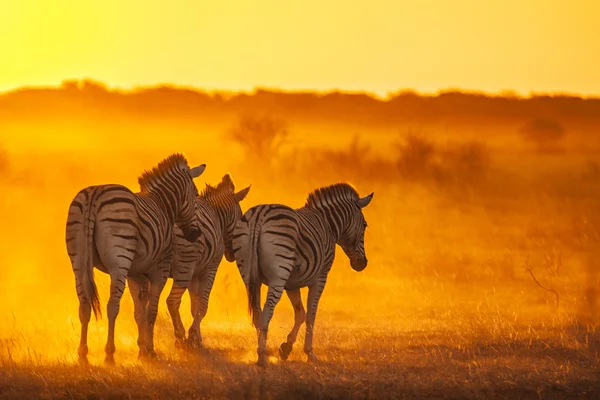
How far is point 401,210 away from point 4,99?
48.7 metres

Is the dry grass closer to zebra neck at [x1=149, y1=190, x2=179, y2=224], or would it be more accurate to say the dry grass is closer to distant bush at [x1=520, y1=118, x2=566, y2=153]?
zebra neck at [x1=149, y1=190, x2=179, y2=224]

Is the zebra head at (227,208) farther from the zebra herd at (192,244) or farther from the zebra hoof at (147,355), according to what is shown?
the zebra hoof at (147,355)

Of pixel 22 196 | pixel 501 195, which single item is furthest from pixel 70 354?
pixel 501 195

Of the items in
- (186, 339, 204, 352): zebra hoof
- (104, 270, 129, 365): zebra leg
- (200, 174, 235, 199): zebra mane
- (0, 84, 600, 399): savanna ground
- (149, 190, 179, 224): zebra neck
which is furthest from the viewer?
(200, 174, 235, 199): zebra mane

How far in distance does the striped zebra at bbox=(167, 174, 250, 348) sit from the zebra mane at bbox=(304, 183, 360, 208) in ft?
2.18

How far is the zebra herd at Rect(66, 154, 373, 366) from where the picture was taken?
35.2 feet

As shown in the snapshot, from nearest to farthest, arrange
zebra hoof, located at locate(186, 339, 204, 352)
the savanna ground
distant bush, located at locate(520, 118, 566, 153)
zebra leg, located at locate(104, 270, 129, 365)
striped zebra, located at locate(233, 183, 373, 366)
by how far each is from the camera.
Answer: the savanna ground, zebra leg, located at locate(104, 270, 129, 365), striped zebra, located at locate(233, 183, 373, 366), zebra hoof, located at locate(186, 339, 204, 352), distant bush, located at locate(520, 118, 566, 153)

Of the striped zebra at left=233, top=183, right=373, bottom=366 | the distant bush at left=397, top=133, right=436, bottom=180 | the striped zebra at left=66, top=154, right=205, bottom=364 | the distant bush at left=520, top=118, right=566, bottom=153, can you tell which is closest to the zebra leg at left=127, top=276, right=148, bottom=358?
the striped zebra at left=66, top=154, right=205, bottom=364

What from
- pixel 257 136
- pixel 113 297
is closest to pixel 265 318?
pixel 113 297

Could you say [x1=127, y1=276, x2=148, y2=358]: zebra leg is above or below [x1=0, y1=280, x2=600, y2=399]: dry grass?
above

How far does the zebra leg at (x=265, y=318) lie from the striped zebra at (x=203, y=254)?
1.33 m

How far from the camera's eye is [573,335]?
1267 centimetres

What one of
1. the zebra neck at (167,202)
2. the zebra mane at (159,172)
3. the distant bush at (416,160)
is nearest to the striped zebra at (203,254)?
the zebra neck at (167,202)

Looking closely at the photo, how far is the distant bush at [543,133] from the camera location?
53.2 metres
